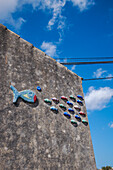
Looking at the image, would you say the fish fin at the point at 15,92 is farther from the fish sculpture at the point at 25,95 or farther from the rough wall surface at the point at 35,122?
the rough wall surface at the point at 35,122

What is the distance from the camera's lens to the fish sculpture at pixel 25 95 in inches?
249

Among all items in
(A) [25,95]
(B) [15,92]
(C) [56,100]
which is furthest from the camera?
(C) [56,100]

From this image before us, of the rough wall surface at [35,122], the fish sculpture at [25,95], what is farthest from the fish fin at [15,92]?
the rough wall surface at [35,122]

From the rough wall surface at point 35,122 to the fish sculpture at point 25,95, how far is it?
0.17m

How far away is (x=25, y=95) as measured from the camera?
6.63m

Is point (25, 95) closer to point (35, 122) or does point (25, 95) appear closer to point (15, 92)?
point (15, 92)

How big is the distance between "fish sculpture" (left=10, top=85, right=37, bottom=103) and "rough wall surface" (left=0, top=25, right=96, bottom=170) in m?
0.17

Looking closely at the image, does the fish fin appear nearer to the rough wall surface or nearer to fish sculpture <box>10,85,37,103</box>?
fish sculpture <box>10,85,37,103</box>

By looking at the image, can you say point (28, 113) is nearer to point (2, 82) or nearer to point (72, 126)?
point (2, 82)

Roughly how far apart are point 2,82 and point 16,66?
119 centimetres

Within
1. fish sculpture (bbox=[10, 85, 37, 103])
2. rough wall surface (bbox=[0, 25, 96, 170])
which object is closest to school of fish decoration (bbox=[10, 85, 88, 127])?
fish sculpture (bbox=[10, 85, 37, 103])

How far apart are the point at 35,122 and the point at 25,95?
3.96 ft

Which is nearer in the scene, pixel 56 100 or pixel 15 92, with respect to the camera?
pixel 15 92

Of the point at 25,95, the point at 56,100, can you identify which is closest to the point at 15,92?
the point at 25,95
